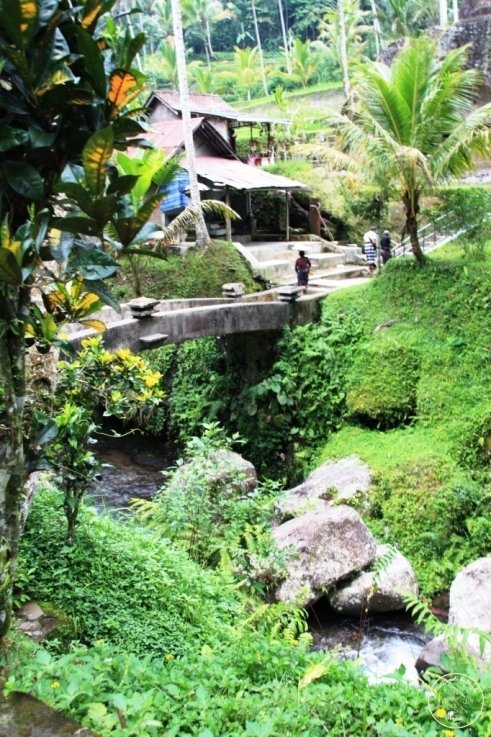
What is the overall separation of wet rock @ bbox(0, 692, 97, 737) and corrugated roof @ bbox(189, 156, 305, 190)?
17.4 metres

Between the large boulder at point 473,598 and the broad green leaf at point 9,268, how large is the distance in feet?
20.6

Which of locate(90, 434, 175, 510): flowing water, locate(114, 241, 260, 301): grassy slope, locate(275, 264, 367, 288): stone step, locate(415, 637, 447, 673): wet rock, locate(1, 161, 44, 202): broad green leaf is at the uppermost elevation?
locate(1, 161, 44, 202): broad green leaf

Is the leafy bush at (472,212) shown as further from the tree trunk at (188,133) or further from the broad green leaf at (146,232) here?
the broad green leaf at (146,232)

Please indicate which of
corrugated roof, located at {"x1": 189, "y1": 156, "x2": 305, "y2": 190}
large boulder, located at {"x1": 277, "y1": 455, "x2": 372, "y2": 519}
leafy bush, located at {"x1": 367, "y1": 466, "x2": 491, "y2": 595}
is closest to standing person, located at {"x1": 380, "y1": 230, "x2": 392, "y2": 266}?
corrugated roof, located at {"x1": 189, "y1": 156, "x2": 305, "y2": 190}

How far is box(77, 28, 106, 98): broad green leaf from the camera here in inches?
102

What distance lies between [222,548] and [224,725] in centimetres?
333

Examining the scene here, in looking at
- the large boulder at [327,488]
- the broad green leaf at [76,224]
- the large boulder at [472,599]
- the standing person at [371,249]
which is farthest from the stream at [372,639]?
the standing person at [371,249]

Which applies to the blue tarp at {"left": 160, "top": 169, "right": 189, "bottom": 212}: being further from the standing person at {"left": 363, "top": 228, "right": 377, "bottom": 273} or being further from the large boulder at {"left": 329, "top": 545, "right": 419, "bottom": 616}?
the large boulder at {"left": 329, "top": 545, "right": 419, "bottom": 616}

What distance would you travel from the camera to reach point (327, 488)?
32.7 feet

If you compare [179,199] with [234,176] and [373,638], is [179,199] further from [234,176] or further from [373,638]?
[373,638]

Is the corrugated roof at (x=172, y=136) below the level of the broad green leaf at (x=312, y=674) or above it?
above

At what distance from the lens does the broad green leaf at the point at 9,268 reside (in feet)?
8.13

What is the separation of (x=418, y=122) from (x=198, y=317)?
17.9 feet

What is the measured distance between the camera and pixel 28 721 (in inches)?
103
